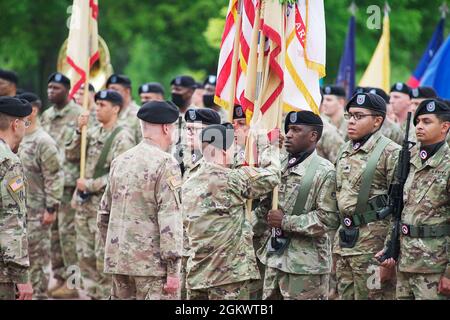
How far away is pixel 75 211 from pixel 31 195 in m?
1.17

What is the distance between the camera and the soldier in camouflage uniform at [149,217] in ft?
26.8

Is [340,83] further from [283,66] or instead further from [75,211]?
[283,66]

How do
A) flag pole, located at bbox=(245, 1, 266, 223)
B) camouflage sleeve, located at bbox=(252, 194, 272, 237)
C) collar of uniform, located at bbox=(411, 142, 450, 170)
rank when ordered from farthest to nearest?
camouflage sleeve, located at bbox=(252, 194, 272, 237), flag pole, located at bbox=(245, 1, 266, 223), collar of uniform, located at bbox=(411, 142, 450, 170)

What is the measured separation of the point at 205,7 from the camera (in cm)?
2530

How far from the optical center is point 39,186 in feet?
39.1

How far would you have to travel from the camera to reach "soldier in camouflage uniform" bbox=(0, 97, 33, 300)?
26.2ft

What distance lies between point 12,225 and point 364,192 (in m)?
3.23

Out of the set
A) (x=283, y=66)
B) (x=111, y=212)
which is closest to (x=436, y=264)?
(x=283, y=66)

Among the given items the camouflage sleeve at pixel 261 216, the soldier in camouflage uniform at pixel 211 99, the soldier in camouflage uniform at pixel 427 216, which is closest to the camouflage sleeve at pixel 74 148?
the soldier in camouflage uniform at pixel 211 99

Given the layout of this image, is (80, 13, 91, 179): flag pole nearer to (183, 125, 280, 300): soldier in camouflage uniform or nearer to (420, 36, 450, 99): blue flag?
(183, 125, 280, 300): soldier in camouflage uniform

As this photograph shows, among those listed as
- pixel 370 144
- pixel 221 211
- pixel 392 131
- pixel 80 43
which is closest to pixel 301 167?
pixel 370 144

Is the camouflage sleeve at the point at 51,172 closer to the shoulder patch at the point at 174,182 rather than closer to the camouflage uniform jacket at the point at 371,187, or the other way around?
the shoulder patch at the point at 174,182

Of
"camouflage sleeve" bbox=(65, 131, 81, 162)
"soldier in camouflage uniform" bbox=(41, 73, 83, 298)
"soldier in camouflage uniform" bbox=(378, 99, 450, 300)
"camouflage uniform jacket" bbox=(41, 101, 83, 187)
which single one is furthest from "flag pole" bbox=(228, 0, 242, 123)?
"camouflage uniform jacket" bbox=(41, 101, 83, 187)

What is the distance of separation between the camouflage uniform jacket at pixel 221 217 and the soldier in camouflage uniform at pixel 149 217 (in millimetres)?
177
